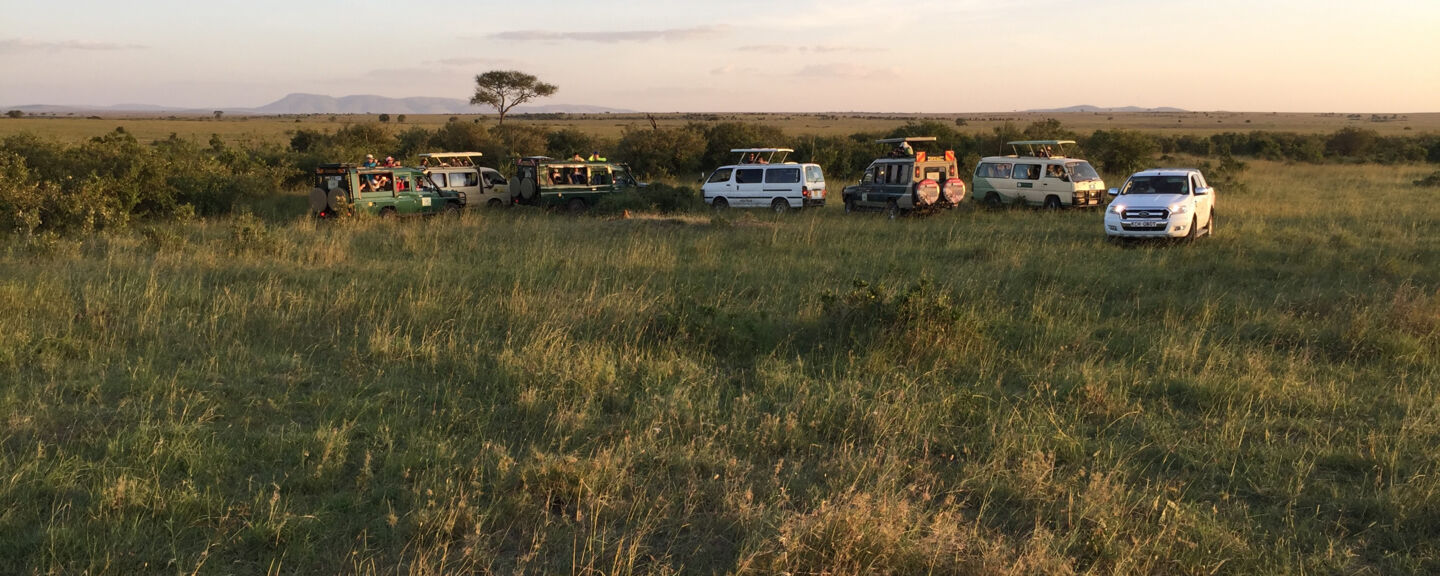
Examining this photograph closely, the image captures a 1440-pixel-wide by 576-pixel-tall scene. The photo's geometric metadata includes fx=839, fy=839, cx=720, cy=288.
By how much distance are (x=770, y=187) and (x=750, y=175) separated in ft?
2.18

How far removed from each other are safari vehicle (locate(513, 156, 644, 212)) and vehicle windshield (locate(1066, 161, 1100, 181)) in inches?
431

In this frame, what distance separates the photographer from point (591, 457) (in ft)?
15.3

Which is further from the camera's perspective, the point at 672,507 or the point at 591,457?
the point at 591,457

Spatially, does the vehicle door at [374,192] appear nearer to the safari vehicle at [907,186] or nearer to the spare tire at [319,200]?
the spare tire at [319,200]

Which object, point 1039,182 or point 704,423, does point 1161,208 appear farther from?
point 704,423

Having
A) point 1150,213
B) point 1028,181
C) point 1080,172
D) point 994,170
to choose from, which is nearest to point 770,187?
A: point 994,170

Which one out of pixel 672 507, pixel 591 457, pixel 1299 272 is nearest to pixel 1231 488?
pixel 672 507

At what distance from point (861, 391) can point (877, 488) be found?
1826 mm

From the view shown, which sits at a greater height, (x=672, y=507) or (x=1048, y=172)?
(x=1048, y=172)

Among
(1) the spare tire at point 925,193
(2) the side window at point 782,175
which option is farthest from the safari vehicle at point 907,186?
(2) the side window at point 782,175

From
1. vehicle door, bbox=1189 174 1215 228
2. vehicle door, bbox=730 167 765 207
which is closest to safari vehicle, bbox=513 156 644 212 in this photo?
vehicle door, bbox=730 167 765 207

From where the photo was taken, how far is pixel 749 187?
21500mm

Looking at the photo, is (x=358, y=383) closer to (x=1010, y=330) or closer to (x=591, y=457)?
(x=591, y=457)

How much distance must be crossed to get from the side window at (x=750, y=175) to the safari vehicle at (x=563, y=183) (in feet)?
9.16
